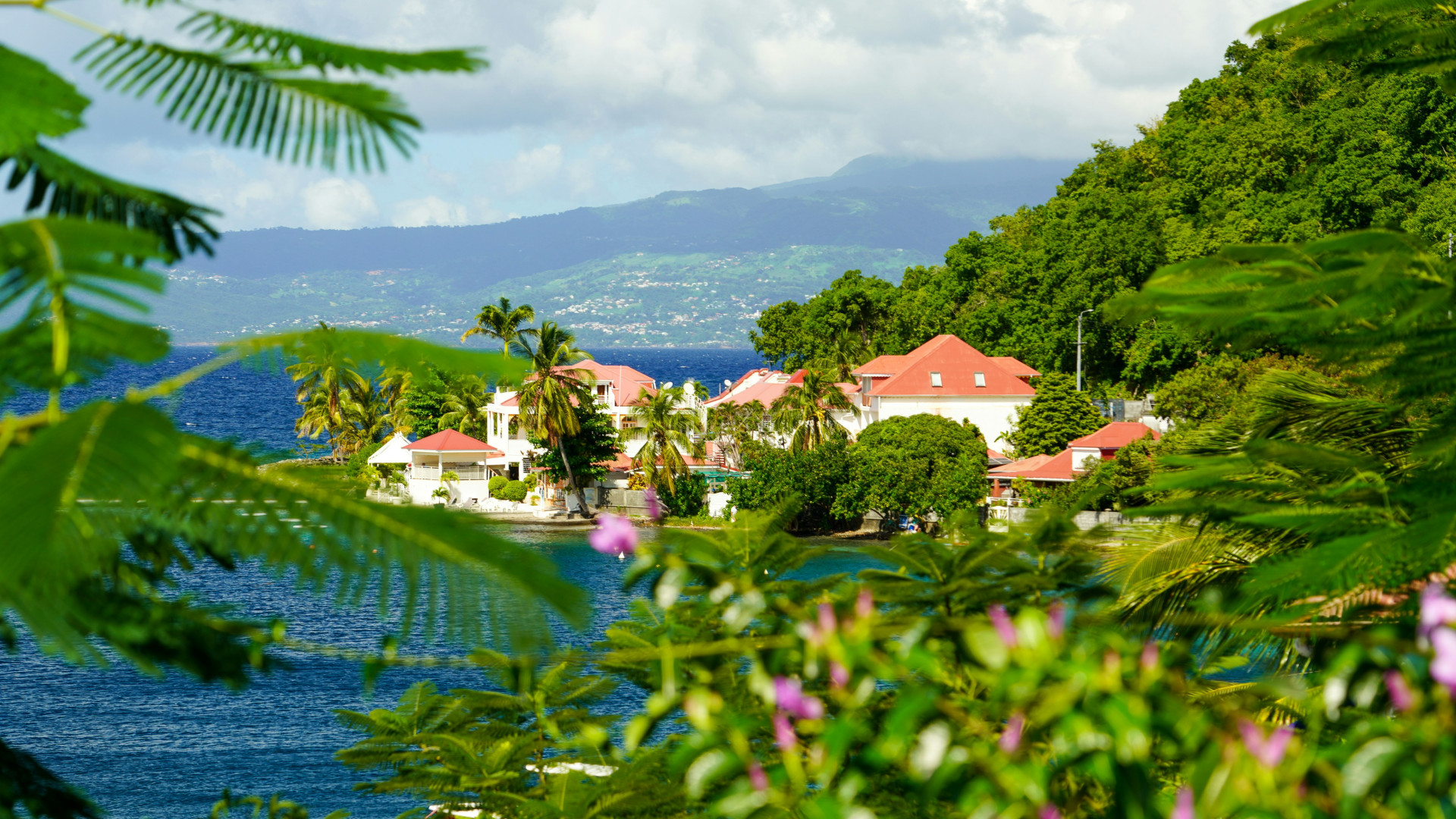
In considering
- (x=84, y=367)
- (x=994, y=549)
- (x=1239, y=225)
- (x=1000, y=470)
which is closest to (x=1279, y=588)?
(x=994, y=549)

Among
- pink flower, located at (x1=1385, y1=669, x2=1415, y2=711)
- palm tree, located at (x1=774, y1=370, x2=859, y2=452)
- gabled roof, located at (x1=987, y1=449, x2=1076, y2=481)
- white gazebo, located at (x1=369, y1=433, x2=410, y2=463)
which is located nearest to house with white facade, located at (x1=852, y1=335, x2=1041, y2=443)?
palm tree, located at (x1=774, y1=370, x2=859, y2=452)

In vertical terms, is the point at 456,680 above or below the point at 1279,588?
below

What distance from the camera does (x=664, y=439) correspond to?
48406 mm

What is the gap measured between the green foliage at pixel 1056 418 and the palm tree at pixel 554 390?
18.2 m

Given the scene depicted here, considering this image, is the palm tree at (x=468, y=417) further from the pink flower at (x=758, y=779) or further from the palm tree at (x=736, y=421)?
the pink flower at (x=758, y=779)

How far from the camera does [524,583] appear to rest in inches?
54.2

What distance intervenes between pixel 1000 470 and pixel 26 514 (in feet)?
141

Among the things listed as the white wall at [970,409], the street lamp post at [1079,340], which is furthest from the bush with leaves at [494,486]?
the street lamp post at [1079,340]

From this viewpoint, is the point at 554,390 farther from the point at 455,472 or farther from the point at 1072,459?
the point at 1072,459

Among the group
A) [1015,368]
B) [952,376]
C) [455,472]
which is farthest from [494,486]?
[1015,368]

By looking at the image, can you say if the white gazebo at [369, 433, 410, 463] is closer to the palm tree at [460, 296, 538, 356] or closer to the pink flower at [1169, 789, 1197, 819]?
the palm tree at [460, 296, 538, 356]

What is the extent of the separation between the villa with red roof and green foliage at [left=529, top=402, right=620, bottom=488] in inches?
674

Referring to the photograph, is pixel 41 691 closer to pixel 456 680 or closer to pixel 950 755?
pixel 456 680

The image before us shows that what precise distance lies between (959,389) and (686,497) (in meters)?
13.2
